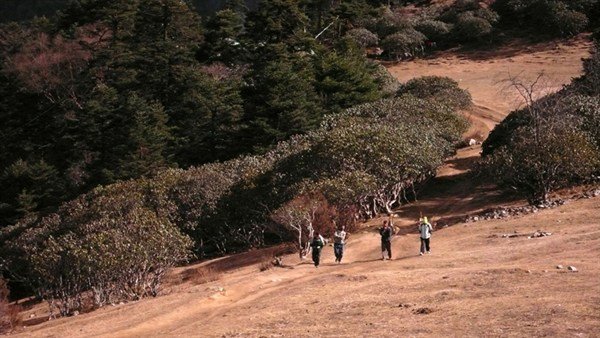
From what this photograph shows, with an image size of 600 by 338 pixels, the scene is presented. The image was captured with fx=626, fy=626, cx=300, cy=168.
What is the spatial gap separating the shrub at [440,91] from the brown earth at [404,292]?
1520 cm

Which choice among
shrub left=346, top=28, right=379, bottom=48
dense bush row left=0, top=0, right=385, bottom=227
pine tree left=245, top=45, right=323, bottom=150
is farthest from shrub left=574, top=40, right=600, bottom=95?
shrub left=346, top=28, right=379, bottom=48

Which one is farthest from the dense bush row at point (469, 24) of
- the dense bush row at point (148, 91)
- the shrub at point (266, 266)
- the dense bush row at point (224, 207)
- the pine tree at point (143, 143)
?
the shrub at point (266, 266)

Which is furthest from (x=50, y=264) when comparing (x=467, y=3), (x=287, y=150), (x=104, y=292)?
(x=467, y=3)

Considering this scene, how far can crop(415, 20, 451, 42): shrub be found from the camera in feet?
236

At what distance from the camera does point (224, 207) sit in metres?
29.7

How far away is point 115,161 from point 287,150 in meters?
13.0

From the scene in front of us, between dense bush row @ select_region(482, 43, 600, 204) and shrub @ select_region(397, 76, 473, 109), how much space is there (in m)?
11.3

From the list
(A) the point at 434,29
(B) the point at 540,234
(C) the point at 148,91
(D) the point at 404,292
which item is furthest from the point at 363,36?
(D) the point at 404,292

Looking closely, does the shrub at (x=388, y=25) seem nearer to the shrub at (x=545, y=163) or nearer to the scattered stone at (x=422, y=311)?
the shrub at (x=545, y=163)

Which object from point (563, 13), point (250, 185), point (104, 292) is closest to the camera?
point (104, 292)

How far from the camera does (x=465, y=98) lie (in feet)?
143

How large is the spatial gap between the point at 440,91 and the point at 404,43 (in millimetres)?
25591

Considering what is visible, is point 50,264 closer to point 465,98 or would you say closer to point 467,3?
point 465,98

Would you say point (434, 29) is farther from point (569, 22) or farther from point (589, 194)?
point (589, 194)
